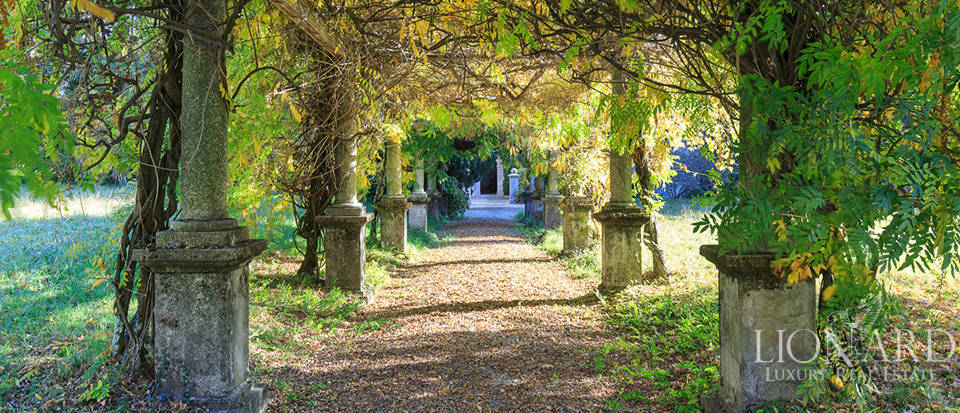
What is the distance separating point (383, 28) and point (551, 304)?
3.61 m

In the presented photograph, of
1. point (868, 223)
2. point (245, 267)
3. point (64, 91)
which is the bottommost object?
point (245, 267)

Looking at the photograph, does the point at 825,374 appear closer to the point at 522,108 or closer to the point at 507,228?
the point at 522,108

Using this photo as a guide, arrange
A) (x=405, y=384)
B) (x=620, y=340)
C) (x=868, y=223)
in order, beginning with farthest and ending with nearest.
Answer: (x=620, y=340)
(x=405, y=384)
(x=868, y=223)

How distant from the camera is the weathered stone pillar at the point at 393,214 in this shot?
977 cm

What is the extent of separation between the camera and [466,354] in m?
4.25

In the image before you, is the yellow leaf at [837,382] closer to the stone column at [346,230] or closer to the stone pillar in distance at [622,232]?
the stone pillar in distance at [622,232]

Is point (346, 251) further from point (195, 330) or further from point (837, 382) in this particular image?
point (837, 382)

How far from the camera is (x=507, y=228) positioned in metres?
15.9

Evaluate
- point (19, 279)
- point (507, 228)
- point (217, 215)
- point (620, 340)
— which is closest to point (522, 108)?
point (620, 340)

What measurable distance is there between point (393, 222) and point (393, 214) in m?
0.16

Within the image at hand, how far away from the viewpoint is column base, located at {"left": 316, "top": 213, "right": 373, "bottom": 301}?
19.8 feet

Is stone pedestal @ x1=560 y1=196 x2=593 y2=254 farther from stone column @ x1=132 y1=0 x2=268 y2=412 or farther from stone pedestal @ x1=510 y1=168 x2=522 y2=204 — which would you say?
stone pedestal @ x1=510 y1=168 x2=522 y2=204

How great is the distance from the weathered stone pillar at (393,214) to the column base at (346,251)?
3605mm

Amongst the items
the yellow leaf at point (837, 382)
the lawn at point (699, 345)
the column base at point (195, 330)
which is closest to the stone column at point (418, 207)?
the lawn at point (699, 345)
